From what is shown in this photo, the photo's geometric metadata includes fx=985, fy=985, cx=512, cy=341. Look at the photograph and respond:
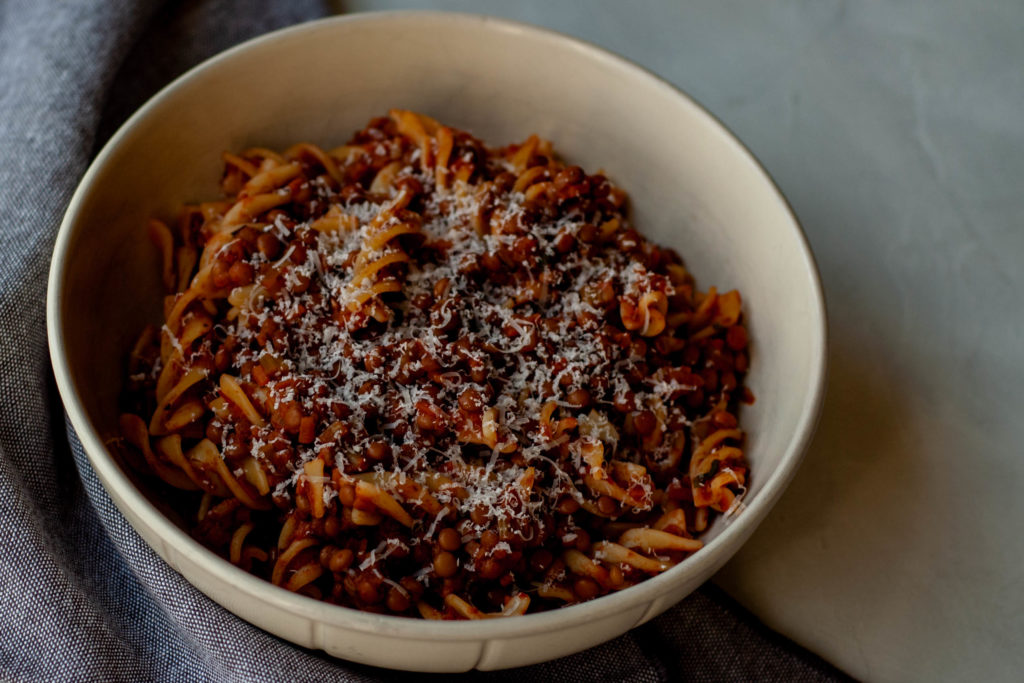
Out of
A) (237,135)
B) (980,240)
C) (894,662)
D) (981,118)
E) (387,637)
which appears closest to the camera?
(387,637)

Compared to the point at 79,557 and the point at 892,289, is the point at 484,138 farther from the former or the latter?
the point at 79,557

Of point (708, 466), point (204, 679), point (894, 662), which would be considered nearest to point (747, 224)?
point (708, 466)

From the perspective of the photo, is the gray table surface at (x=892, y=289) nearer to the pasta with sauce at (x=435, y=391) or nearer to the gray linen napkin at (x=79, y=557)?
the gray linen napkin at (x=79, y=557)

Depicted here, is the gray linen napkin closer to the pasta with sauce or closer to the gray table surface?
the pasta with sauce

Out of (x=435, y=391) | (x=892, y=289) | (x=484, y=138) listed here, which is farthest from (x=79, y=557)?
(x=892, y=289)

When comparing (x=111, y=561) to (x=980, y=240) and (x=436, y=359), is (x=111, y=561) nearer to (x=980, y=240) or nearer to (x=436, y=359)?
(x=436, y=359)

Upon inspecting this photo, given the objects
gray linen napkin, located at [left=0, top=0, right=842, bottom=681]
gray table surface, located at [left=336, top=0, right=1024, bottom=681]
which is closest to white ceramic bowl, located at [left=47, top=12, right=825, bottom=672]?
gray linen napkin, located at [left=0, top=0, right=842, bottom=681]
